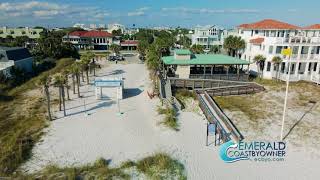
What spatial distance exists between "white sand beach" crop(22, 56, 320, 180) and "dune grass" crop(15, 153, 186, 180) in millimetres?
663

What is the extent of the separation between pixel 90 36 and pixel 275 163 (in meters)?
85.5

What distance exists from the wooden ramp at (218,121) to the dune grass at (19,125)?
1324 centimetres

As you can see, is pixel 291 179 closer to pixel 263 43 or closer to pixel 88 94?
pixel 88 94

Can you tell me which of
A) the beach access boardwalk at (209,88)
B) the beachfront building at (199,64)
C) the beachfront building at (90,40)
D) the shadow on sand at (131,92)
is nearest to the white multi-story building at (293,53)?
the beachfront building at (199,64)

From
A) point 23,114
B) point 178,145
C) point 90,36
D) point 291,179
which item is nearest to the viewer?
point 291,179

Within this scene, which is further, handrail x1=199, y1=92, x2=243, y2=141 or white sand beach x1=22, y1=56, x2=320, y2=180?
handrail x1=199, y1=92, x2=243, y2=141

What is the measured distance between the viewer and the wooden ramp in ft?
63.5

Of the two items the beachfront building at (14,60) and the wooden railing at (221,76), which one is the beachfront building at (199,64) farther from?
the beachfront building at (14,60)

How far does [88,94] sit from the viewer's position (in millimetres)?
32062

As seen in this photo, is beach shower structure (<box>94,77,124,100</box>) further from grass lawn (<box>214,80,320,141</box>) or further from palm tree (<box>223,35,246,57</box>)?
palm tree (<box>223,35,246,57</box>)

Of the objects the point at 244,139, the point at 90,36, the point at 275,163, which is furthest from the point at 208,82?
the point at 90,36

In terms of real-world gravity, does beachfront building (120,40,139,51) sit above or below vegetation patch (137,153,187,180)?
above

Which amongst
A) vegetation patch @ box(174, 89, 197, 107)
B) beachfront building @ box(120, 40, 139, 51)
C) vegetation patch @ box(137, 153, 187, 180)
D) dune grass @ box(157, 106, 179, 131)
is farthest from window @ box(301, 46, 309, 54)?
beachfront building @ box(120, 40, 139, 51)

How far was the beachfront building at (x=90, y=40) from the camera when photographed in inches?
3632
